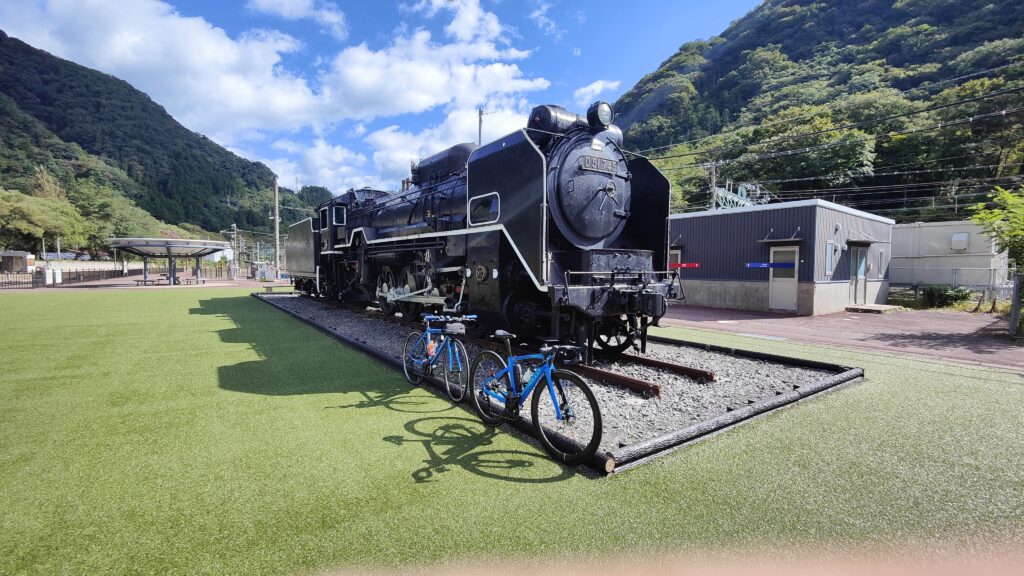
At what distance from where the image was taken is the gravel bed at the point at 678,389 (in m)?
4.33

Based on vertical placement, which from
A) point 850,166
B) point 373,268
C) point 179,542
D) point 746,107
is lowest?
point 179,542

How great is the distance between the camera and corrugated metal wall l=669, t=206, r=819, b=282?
47.1 ft

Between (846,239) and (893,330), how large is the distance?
580cm

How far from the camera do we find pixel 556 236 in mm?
6367

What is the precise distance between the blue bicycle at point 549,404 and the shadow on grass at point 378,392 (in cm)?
15

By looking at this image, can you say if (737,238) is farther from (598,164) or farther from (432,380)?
(432,380)

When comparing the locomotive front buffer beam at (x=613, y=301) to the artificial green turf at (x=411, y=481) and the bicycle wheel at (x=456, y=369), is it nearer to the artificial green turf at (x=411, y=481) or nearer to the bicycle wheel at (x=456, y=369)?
the bicycle wheel at (x=456, y=369)

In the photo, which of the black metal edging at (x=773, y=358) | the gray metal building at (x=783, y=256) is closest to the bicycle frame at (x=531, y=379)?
the black metal edging at (x=773, y=358)

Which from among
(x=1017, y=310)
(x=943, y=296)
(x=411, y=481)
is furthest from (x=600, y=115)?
(x=943, y=296)

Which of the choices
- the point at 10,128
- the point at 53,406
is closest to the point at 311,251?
the point at 53,406

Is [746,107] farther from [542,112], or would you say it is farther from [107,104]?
[107,104]

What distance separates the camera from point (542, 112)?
6676 millimetres

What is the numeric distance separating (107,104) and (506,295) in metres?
142

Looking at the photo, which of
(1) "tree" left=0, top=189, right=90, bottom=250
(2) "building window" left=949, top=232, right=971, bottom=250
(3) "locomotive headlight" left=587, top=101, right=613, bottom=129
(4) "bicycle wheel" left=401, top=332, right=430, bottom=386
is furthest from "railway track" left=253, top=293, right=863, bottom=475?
(1) "tree" left=0, top=189, right=90, bottom=250
